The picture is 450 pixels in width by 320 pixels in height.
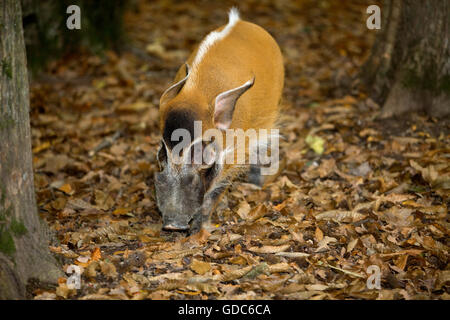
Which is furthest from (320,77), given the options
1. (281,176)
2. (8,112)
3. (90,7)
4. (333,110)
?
(8,112)

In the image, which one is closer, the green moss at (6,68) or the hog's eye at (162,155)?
the green moss at (6,68)

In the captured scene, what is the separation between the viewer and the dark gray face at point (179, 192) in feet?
13.7

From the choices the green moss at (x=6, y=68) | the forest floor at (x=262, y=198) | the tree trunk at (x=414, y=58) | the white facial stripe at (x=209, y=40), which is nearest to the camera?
the green moss at (x=6, y=68)

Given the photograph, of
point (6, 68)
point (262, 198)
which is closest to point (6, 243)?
point (6, 68)

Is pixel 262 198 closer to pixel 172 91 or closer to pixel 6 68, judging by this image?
pixel 172 91

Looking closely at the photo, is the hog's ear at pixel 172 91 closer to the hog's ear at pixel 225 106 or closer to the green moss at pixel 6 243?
the hog's ear at pixel 225 106

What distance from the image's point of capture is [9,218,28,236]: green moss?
3318 mm

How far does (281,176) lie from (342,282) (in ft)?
6.25

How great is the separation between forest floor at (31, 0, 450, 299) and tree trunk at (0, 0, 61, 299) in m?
0.21

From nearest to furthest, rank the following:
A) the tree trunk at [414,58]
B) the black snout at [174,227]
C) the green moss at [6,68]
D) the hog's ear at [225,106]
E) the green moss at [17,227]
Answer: the green moss at [6,68], the green moss at [17,227], the black snout at [174,227], the hog's ear at [225,106], the tree trunk at [414,58]

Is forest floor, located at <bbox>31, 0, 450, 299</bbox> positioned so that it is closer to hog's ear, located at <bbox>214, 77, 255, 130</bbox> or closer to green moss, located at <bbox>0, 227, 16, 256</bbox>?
green moss, located at <bbox>0, 227, 16, 256</bbox>

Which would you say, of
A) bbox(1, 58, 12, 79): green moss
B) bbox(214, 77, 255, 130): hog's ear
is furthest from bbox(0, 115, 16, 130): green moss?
bbox(214, 77, 255, 130): hog's ear

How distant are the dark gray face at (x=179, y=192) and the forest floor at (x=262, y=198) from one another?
244mm

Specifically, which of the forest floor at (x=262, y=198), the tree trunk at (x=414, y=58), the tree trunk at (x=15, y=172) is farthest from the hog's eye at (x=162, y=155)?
the tree trunk at (x=414, y=58)
